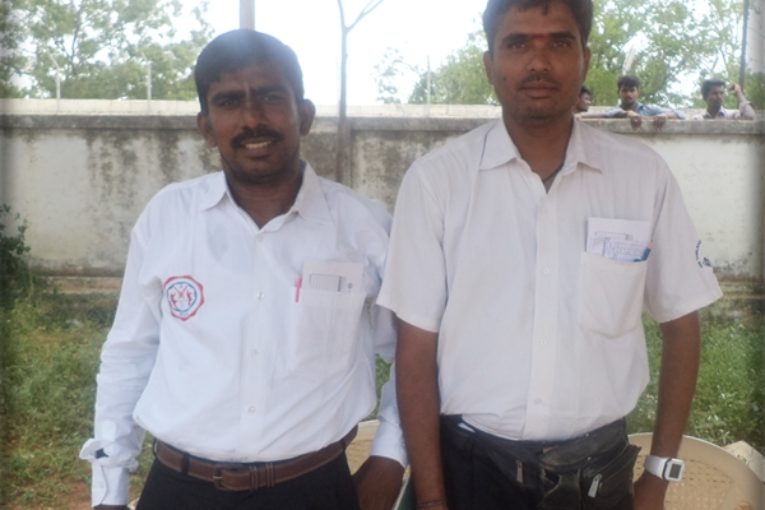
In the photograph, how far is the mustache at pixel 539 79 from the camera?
1.88 m

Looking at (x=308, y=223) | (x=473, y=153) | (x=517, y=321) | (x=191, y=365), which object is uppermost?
(x=473, y=153)

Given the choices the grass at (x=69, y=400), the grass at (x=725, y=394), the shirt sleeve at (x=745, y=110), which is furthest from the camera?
the shirt sleeve at (x=745, y=110)

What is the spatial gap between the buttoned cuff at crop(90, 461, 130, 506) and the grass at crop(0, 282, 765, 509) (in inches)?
94.7

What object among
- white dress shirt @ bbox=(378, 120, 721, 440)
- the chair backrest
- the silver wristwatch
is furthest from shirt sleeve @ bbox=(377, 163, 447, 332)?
the chair backrest

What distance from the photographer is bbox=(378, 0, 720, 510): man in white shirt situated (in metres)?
1.89

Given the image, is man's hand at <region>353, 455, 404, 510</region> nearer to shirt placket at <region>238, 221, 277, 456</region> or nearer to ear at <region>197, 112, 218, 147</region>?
shirt placket at <region>238, 221, 277, 456</region>

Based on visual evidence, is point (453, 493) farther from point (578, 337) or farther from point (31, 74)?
point (31, 74)

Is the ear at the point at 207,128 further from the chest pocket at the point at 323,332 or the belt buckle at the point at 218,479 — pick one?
the belt buckle at the point at 218,479

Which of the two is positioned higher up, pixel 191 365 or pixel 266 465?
pixel 191 365

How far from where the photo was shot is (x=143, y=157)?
767 centimetres

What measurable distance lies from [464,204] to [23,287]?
20.5ft

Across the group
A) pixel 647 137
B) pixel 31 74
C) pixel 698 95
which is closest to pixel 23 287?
pixel 647 137

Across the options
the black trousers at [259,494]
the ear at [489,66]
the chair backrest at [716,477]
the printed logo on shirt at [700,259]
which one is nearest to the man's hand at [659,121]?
the chair backrest at [716,477]

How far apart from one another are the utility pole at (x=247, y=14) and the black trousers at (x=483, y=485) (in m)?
1.78
